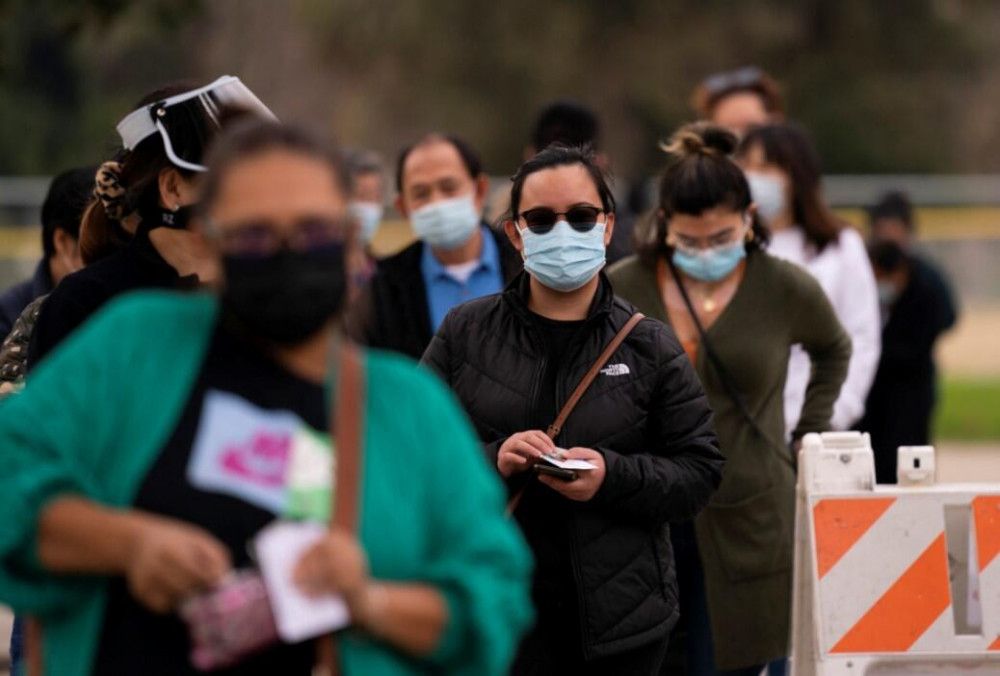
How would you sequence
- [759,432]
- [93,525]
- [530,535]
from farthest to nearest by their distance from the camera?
[759,432] → [530,535] → [93,525]

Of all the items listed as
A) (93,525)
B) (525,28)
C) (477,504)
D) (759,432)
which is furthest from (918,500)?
(525,28)

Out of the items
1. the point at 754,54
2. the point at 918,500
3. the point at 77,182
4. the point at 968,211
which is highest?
the point at 754,54

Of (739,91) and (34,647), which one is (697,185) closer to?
(34,647)

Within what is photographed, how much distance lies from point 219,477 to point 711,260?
358 cm

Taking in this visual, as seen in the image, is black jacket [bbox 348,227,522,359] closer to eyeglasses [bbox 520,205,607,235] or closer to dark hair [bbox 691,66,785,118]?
eyeglasses [bbox 520,205,607,235]

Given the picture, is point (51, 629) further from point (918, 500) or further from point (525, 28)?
point (525, 28)

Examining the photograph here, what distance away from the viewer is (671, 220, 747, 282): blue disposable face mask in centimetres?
643

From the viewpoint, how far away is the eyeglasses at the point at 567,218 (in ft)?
17.7

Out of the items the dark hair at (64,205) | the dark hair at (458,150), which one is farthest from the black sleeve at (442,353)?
the dark hair at (458,150)

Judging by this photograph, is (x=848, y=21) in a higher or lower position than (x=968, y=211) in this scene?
higher

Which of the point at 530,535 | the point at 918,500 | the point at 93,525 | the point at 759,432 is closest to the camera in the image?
the point at 93,525

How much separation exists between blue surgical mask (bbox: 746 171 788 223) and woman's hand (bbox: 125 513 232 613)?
567 centimetres

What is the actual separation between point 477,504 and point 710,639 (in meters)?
3.43

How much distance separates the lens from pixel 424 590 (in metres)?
3.03
